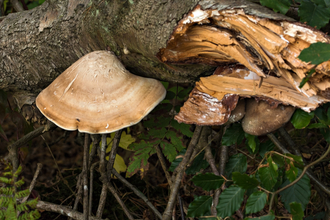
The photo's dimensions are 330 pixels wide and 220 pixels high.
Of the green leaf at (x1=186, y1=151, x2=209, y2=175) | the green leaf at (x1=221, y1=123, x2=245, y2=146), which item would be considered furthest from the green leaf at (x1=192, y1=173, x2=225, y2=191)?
the green leaf at (x1=186, y1=151, x2=209, y2=175)

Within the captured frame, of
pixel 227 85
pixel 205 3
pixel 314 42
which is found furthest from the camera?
pixel 227 85

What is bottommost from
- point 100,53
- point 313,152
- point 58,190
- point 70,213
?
point 58,190

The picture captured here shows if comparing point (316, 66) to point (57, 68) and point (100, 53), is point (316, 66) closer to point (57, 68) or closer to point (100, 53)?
point (100, 53)

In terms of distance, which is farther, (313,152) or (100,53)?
(313,152)

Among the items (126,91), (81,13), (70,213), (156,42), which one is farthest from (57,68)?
(70,213)

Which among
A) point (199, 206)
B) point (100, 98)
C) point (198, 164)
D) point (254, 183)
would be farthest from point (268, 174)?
point (100, 98)
